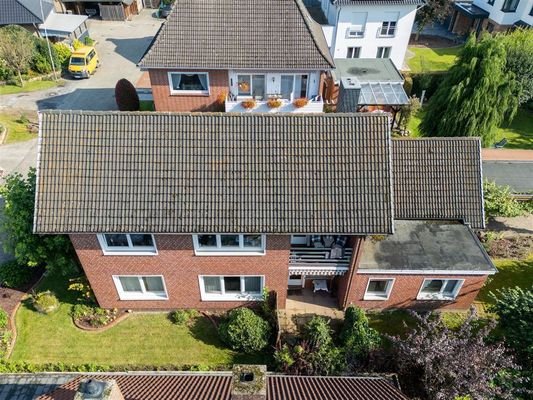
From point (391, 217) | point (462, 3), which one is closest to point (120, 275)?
point (391, 217)

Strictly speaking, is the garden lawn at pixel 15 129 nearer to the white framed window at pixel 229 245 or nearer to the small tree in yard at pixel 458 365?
the white framed window at pixel 229 245

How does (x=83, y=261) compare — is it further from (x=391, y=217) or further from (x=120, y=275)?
(x=391, y=217)

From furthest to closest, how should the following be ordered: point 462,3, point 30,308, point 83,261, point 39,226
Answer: point 462,3 → point 30,308 → point 83,261 → point 39,226

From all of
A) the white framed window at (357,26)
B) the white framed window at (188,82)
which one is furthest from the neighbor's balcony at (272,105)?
the white framed window at (357,26)

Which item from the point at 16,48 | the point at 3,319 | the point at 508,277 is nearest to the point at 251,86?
the point at 508,277

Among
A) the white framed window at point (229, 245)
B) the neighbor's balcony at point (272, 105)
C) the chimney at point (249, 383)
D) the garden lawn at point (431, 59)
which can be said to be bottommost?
the garden lawn at point (431, 59)

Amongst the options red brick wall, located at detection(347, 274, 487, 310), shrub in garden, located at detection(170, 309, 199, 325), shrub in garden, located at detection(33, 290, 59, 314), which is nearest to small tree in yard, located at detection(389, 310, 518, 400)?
red brick wall, located at detection(347, 274, 487, 310)
